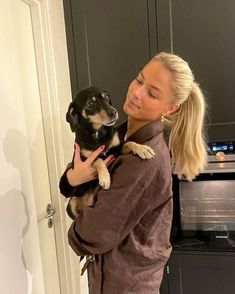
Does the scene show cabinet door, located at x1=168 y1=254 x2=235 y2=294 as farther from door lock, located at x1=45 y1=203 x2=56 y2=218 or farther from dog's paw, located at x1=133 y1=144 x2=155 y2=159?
dog's paw, located at x1=133 y1=144 x2=155 y2=159

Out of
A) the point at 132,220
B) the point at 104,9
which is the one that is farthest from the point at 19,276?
the point at 104,9

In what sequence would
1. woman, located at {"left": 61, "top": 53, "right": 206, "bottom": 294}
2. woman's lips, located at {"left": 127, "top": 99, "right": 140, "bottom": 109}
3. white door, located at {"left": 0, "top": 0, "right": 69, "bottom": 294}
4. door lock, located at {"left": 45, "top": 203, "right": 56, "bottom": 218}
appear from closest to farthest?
woman, located at {"left": 61, "top": 53, "right": 206, "bottom": 294}, woman's lips, located at {"left": 127, "top": 99, "right": 140, "bottom": 109}, white door, located at {"left": 0, "top": 0, "right": 69, "bottom": 294}, door lock, located at {"left": 45, "top": 203, "right": 56, "bottom": 218}

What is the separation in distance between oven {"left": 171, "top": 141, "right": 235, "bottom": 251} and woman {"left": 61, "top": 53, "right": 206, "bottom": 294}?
52cm

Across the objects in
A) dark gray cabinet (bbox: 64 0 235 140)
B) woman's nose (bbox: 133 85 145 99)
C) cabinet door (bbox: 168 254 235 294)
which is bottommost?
cabinet door (bbox: 168 254 235 294)

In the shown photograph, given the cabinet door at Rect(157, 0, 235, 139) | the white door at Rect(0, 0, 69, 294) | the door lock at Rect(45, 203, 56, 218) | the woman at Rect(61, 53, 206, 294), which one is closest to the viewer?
the woman at Rect(61, 53, 206, 294)

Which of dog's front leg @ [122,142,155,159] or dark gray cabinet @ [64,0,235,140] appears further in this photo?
dark gray cabinet @ [64,0,235,140]

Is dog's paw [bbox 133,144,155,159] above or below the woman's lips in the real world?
below

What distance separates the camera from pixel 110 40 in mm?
1732

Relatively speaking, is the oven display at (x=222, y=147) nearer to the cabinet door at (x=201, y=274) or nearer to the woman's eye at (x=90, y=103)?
the cabinet door at (x=201, y=274)

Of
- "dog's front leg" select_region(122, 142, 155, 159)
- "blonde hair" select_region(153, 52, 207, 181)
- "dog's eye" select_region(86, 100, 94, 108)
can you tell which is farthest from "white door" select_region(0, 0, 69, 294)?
"blonde hair" select_region(153, 52, 207, 181)

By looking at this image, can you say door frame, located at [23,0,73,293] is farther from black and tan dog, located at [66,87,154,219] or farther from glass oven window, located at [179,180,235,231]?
glass oven window, located at [179,180,235,231]

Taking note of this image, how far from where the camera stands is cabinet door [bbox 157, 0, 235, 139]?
1623mm

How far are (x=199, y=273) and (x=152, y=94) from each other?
1071 mm

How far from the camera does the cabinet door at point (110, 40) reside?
66.7 inches
